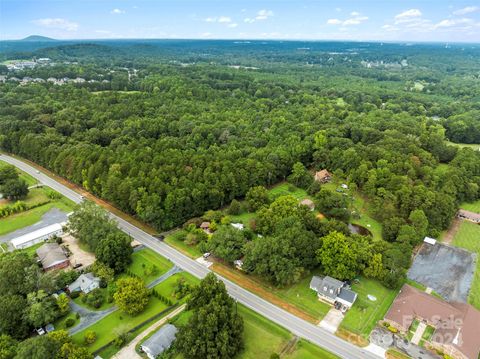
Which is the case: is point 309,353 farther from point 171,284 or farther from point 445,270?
point 445,270

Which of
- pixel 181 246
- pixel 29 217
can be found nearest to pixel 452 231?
pixel 181 246

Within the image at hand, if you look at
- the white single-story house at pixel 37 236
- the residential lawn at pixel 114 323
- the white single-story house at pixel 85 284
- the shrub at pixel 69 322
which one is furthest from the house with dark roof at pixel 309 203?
the white single-story house at pixel 37 236

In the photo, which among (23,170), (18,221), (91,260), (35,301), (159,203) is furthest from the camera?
(23,170)

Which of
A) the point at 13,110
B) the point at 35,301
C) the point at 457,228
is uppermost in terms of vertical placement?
the point at 13,110

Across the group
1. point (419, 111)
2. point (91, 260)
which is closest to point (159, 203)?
point (91, 260)

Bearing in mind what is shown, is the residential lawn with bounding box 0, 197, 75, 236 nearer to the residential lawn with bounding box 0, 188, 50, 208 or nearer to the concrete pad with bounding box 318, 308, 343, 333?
the residential lawn with bounding box 0, 188, 50, 208

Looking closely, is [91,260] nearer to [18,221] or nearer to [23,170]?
[18,221]
